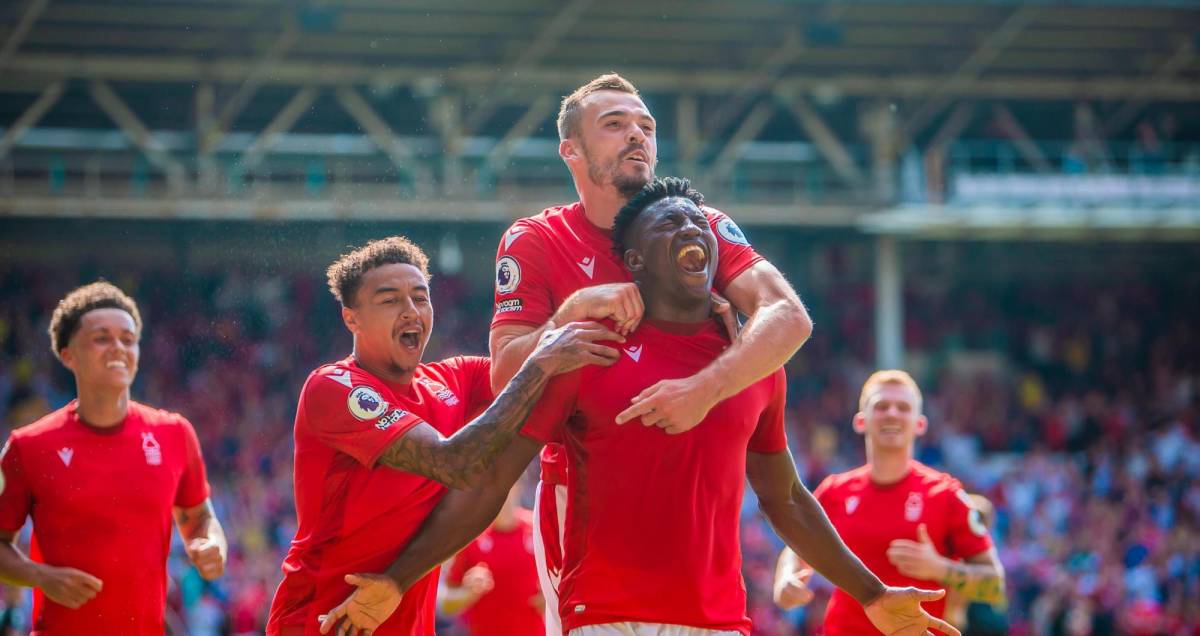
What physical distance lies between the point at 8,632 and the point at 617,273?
6.76 meters

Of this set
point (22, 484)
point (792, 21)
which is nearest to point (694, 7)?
point (792, 21)

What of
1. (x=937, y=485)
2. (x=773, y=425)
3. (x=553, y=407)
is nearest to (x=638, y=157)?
(x=773, y=425)

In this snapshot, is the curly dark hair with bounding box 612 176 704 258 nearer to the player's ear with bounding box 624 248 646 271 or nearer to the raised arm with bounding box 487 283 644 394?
the player's ear with bounding box 624 248 646 271

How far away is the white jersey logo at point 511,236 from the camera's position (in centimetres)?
530

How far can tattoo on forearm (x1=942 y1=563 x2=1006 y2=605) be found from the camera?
6.98 m

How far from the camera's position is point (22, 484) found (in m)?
6.31

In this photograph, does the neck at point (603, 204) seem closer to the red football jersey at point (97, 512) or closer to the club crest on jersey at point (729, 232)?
the club crest on jersey at point (729, 232)

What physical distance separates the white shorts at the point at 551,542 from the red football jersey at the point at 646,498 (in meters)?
0.47

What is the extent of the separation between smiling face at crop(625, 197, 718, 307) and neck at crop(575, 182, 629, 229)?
672 millimetres

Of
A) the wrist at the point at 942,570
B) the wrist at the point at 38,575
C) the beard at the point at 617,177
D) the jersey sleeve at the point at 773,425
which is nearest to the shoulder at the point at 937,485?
the wrist at the point at 942,570

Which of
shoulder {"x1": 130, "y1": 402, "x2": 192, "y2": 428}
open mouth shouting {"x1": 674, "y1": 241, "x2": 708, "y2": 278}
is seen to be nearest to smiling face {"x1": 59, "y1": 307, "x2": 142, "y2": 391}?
shoulder {"x1": 130, "y1": 402, "x2": 192, "y2": 428}

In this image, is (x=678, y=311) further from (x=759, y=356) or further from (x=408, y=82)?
(x=408, y=82)

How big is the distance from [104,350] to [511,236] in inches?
94.0

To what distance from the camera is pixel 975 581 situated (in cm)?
705
